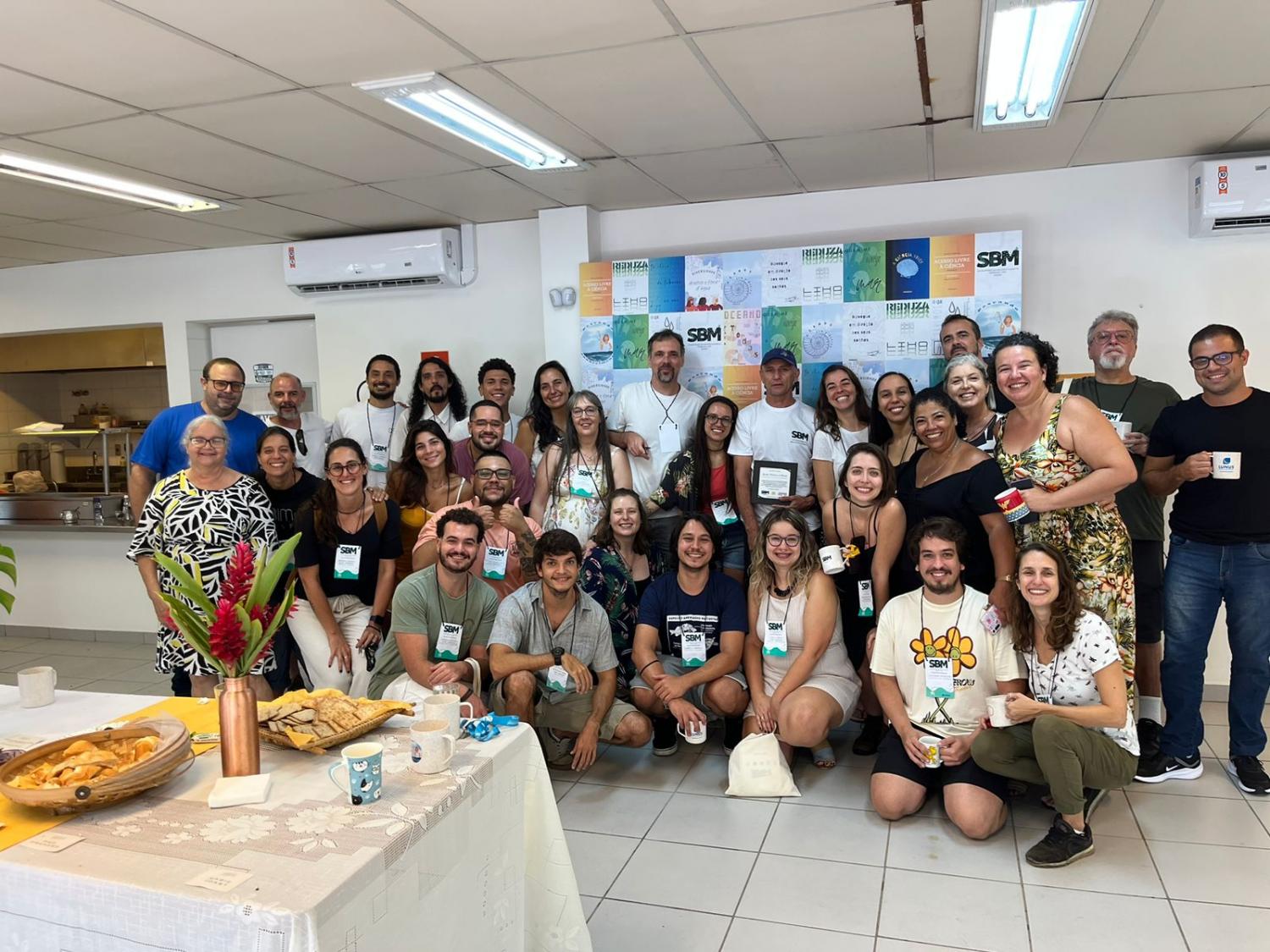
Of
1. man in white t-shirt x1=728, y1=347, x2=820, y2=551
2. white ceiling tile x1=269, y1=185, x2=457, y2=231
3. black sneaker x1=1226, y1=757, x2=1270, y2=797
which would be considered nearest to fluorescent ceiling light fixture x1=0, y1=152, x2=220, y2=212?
white ceiling tile x1=269, y1=185, x2=457, y2=231

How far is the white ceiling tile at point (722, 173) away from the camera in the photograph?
14.1 feet

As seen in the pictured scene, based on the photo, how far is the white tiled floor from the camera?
8.30ft

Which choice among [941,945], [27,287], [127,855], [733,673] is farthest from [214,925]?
[27,287]

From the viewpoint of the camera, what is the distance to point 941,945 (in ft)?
8.09

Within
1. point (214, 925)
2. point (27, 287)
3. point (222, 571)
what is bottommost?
point (214, 925)

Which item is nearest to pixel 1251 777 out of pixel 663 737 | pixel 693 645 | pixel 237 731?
pixel 693 645

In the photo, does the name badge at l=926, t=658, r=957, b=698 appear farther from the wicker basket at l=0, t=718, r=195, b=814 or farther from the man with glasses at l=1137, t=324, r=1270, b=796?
the wicker basket at l=0, t=718, r=195, b=814

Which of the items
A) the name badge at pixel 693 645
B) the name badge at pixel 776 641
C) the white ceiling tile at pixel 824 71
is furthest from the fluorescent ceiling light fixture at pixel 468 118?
the name badge at pixel 776 641

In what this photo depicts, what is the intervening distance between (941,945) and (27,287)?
7777mm

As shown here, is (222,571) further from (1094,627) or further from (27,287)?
(27,287)

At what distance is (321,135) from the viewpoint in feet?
12.4

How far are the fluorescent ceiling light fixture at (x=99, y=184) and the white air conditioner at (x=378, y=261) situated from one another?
2.65 ft

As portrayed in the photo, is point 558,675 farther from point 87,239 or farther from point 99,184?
point 87,239

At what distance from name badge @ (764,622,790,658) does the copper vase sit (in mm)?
2259
